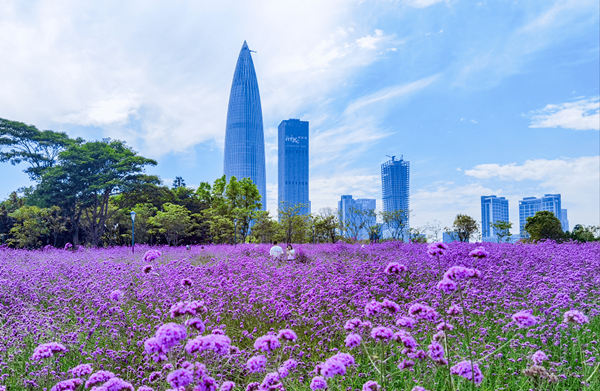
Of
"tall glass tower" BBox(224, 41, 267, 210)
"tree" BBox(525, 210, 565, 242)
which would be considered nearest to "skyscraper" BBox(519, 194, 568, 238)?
"tall glass tower" BBox(224, 41, 267, 210)

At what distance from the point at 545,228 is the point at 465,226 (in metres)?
9.61

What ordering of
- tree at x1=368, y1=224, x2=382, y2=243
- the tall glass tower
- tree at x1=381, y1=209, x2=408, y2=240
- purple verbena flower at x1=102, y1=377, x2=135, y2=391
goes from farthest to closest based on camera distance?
1. the tall glass tower
2. tree at x1=381, y1=209, x2=408, y2=240
3. tree at x1=368, y1=224, x2=382, y2=243
4. purple verbena flower at x1=102, y1=377, x2=135, y2=391

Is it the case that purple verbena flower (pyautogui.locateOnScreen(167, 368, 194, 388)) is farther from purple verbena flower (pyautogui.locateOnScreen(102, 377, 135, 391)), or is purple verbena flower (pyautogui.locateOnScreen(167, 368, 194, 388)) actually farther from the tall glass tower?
the tall glass tower

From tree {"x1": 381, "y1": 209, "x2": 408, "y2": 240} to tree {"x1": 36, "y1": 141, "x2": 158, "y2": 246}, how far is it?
814 inches

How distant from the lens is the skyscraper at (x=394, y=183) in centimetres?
17075

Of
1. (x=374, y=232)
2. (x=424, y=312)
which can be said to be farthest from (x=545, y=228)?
(x=424, y=312)

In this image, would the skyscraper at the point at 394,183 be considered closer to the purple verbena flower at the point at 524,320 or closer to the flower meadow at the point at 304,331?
the flower meadow at the point at 304,331

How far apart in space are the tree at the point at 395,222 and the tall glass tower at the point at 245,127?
4019 inches

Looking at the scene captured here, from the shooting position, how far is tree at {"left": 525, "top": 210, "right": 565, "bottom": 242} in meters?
24.1

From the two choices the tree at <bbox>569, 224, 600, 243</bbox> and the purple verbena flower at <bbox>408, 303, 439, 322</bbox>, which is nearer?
the purple verbena flower at <bbox>408, 303, 439, 322</bbox>

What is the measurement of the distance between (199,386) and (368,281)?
18.0ft

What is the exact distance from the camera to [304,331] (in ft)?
16.7

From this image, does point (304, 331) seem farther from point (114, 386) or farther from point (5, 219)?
point (5, 219)

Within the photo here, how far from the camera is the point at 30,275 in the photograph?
890cm
